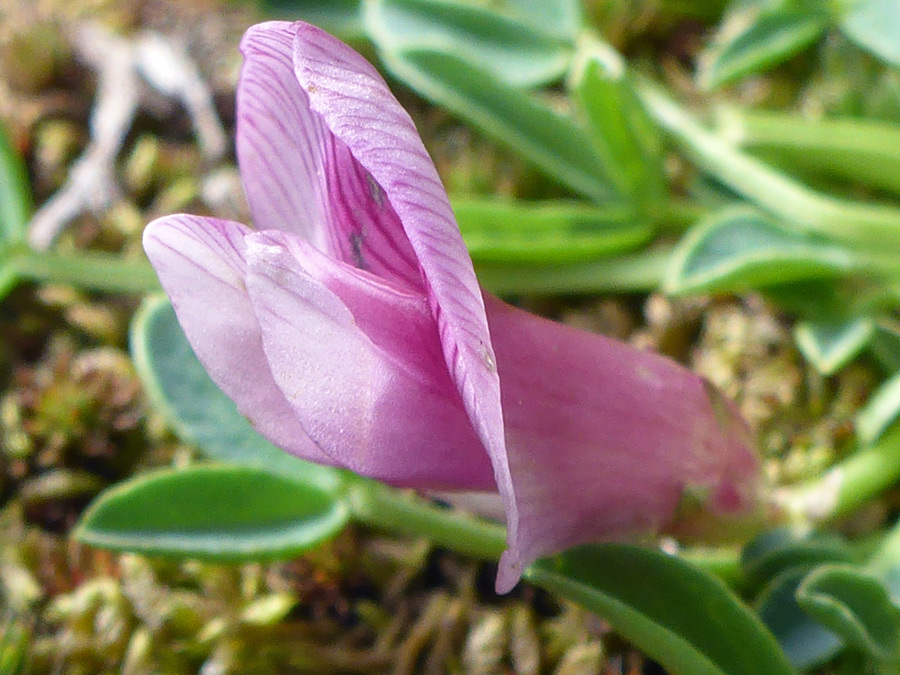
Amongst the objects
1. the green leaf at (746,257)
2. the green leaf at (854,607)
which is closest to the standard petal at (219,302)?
the green leaf at (854,607)

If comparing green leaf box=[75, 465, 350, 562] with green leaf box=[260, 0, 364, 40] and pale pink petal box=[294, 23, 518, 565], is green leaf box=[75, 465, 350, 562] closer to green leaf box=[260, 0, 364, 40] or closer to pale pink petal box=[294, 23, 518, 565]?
pale pink petal box=[294, 23, 518, 565]

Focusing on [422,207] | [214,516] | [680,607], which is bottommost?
[214,516]

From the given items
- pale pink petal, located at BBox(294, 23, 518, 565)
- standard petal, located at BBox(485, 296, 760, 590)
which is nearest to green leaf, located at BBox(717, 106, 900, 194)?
standard petal, located at BBox(485, 296, 760, 590)

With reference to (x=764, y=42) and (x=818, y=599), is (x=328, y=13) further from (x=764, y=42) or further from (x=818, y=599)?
(x=818, y=599)

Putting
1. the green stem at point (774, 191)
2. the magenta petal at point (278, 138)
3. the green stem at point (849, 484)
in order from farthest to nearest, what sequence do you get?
the green stem at point (774, 191)
the green stem at point (849, 484)
the magenta petal at point (278, 138)

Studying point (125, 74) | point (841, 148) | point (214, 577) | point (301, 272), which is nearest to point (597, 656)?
point (214, 577)

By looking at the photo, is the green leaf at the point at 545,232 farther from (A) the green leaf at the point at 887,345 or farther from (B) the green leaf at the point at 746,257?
(A) the green leaf at the point at 887,345

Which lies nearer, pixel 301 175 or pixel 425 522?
pixel 301 175

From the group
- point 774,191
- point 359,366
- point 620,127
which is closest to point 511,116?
point 620,127
